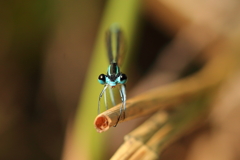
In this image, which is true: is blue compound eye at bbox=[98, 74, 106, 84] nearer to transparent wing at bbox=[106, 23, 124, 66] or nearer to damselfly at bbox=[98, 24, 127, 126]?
damselfly at bbox=[98, 24, 127, 126]

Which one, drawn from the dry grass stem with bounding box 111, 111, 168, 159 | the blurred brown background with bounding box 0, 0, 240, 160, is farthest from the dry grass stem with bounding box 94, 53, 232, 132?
the blurred brown background with bounding box 0, 0, 240, 160

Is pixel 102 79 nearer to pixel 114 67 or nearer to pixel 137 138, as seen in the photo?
pixel 114 67

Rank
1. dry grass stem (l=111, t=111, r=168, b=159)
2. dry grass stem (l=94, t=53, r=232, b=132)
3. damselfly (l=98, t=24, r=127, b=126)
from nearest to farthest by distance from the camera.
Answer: dry grass stem (l=94, t=53, r=232, b=132), dry grass stem (l=111, t=111, r=168, b=159), damselfly (l=98, t=24, r=127, b=126)

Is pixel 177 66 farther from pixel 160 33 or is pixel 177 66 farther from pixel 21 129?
pixel 21 129

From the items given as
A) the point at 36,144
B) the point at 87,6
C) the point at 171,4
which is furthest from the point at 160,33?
the point at 36,144

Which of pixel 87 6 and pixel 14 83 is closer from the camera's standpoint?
pixel 14 83

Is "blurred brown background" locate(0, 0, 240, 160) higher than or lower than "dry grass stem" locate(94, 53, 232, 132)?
higher

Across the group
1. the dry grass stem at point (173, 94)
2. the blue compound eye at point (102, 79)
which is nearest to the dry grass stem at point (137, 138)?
the dry grass stem at point (173, 94)

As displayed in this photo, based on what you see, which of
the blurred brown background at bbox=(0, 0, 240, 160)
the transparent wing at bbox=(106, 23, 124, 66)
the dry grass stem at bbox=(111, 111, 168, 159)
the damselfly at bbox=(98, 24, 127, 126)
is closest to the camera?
the dry grass stem at bbox=(111, 111, 168, 159)
